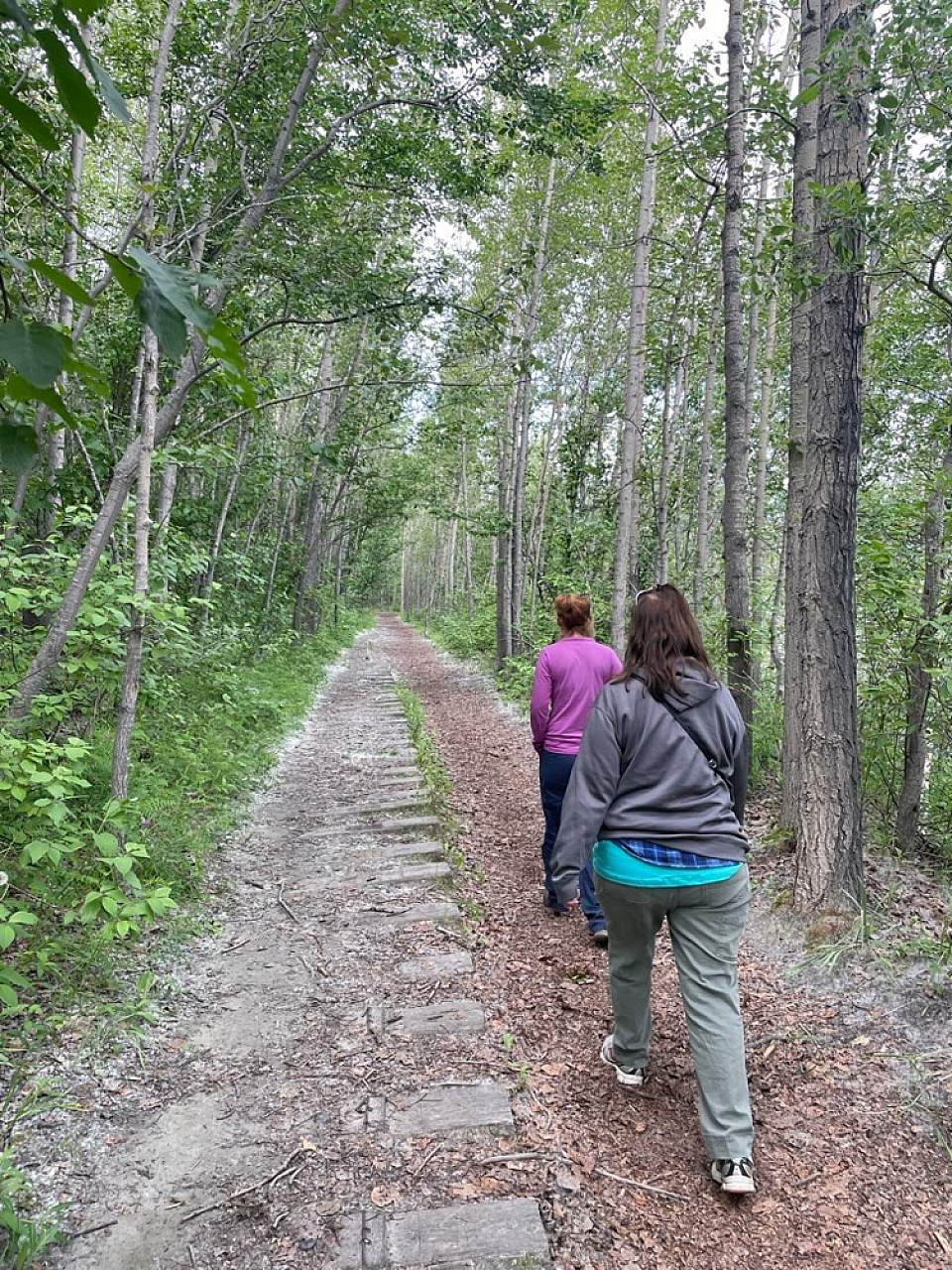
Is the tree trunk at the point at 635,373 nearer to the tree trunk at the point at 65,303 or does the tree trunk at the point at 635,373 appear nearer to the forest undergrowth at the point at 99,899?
the forest undergrowth at the point at 99,899

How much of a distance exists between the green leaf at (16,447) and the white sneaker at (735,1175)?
115 inches

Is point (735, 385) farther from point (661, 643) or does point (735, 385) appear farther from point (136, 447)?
point (136, 447)

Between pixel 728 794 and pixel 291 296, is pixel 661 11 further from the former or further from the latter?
pixel 728 794

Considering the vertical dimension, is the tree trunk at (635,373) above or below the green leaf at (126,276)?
above

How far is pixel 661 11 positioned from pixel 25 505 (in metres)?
9.10

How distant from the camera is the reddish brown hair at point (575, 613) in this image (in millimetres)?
4613

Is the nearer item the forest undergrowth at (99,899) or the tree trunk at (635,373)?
the forest undergrowth at (99,899)

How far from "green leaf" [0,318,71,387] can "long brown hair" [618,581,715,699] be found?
2129 millimetres

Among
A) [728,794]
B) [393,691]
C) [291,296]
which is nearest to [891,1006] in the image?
[728,794]

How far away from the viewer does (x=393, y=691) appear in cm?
1304

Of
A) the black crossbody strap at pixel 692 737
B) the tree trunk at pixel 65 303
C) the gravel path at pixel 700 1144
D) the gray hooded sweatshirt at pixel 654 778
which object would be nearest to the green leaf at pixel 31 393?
the gray hooded sweatshirt at pixel 654 778

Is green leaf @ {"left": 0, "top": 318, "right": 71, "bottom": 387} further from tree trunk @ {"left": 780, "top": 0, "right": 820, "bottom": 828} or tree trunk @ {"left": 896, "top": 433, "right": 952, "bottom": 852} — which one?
tree trunk @ {"left": 896, "top": 433, "right": 952, "bottom": 852}

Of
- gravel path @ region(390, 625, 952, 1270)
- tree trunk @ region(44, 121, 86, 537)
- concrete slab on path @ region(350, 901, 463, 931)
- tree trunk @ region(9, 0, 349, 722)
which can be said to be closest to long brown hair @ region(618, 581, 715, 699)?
gravel path @ region(390, 625, 952, 1270)

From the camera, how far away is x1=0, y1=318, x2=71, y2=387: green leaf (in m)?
0.91
